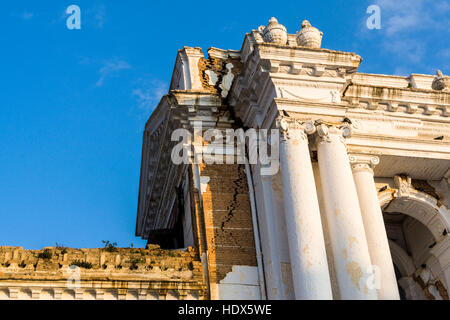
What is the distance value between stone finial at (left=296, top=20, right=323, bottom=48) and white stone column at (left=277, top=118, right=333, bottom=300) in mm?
2374

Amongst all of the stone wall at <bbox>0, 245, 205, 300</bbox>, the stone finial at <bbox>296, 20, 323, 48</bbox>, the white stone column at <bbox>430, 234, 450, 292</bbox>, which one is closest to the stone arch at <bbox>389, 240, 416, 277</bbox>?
the white stone column at <bbox>430, 234, 450, 292</bbox>

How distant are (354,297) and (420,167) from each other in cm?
572

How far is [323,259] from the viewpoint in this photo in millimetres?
13211

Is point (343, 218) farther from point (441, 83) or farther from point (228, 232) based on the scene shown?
point (441, 83)

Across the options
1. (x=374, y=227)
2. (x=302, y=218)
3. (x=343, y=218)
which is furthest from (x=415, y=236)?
(x=302, y=218)

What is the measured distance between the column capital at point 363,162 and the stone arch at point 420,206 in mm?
1436

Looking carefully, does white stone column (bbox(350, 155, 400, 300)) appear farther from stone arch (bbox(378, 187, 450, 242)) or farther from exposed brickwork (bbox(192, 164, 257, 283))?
exposed brickwork (bbox(192, 164, 257, 283))

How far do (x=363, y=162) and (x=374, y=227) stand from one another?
2.05 m

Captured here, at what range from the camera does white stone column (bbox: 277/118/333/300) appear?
42.4ft

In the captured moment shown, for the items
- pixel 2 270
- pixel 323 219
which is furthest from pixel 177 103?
pixel 2 270

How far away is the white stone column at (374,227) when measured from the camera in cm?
1404

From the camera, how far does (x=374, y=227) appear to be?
1505 centimetres

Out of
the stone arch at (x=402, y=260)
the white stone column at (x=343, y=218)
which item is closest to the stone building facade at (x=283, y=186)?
the white stone column at (x=343, y=218)

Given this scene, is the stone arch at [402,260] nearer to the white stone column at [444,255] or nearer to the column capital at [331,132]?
the white stone column at [444,255]
